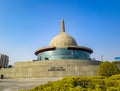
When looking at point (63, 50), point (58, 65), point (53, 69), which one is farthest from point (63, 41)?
point (53, 69)

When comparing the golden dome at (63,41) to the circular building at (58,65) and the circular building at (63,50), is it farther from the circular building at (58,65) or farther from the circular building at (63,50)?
the circular building at (58,65)

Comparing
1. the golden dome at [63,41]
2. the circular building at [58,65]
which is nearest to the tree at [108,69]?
the circular building at [58,65]

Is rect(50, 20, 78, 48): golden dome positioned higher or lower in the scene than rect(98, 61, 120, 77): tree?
higher

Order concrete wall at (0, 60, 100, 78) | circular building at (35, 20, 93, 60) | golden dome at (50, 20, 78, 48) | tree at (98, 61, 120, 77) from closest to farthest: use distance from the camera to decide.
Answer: tree at (98, 61, 120, 77) < concrete wall at (0, 60, 100, 78) < circular building at (35, 20, 93, 60) < golden dome at (50, 20, 78, 48)

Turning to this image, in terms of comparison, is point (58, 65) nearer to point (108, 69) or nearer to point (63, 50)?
point (63, 50)

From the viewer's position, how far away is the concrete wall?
2659 centimetres

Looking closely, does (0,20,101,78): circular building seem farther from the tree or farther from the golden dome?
the tree

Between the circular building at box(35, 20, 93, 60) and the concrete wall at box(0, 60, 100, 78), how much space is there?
5477mm

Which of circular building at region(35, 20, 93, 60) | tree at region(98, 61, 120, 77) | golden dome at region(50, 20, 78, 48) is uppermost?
golden dome at region(50, 20, 78, 48)

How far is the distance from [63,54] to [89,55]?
267 inches

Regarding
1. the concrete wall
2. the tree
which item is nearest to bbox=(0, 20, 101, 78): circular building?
the concrete wall

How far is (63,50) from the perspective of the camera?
34.8 m

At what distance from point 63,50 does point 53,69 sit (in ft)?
26.7

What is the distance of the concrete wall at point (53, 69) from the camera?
26.6 metres
